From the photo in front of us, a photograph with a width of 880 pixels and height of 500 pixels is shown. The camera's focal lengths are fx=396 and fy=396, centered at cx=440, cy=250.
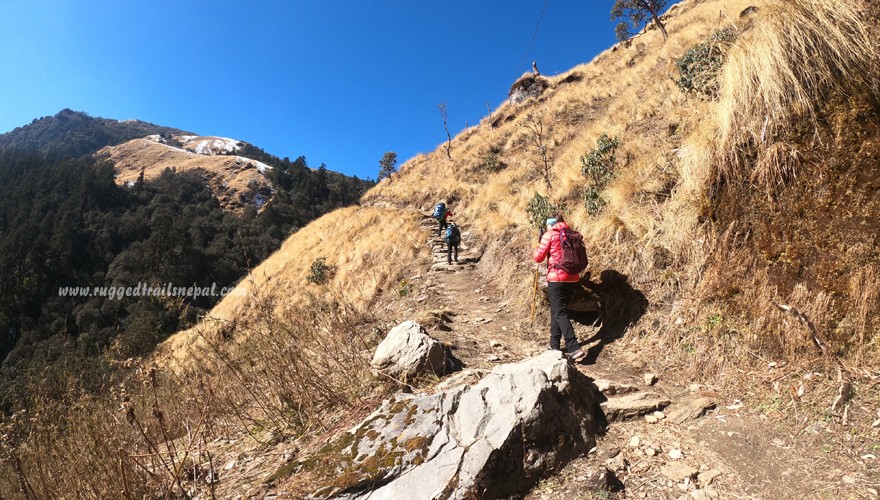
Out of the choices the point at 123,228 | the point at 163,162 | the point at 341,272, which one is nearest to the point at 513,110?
the point at 341,272

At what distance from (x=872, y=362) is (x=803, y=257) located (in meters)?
1.04

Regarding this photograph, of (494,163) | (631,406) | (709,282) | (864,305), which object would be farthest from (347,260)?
(864,305)

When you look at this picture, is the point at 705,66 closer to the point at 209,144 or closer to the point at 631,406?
the point at 631,406

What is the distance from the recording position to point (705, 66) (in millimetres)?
7562

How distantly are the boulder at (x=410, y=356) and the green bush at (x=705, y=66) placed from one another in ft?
20.4

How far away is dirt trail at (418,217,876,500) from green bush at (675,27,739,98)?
528cm

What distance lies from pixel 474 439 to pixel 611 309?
3.08 metres

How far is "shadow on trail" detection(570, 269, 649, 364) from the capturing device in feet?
15.8

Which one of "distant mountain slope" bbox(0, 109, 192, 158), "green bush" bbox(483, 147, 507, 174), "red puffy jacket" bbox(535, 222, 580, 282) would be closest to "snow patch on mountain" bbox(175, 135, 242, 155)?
"distant mountain slope" bbox(0, 109, 192, 158)

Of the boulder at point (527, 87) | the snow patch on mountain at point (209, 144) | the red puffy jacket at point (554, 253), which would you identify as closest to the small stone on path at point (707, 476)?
the red puffy jacket at point (554, 253)

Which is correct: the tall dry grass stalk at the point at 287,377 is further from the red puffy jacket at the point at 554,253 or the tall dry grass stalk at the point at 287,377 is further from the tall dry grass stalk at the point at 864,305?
the tall dry grass stalk at the point at 864,305

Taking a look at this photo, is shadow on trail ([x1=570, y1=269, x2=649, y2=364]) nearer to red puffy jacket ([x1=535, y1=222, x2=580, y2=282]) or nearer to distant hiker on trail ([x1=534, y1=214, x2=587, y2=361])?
distant hiker on trail ([x1=534, y1=214, x2=587, y2=361])

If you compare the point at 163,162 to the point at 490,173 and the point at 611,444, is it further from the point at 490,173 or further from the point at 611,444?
Result: the point at 611,444

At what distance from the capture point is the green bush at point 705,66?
6.91m
